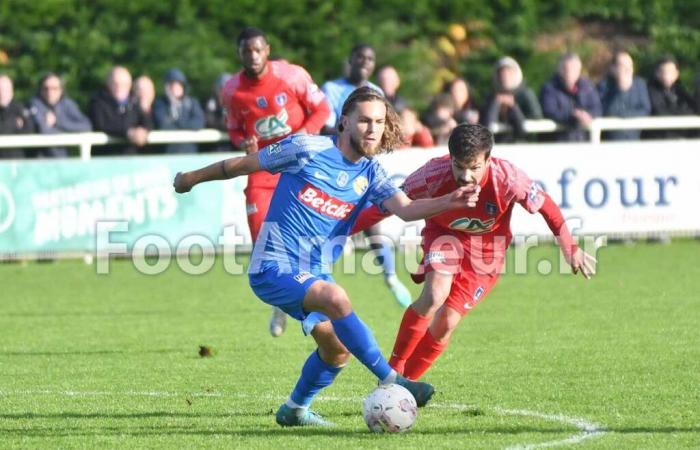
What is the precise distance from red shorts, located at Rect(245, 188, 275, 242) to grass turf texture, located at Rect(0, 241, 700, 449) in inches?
33.1

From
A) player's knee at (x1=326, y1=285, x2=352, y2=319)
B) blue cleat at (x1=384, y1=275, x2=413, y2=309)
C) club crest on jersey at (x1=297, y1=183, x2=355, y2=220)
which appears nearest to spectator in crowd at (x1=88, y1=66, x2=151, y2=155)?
blue cleat at (x1=384, y1=275, x2=413, y2=309)

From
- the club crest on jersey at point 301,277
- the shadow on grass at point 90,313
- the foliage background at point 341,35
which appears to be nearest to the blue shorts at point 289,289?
the club crest on jersey at point 301,277

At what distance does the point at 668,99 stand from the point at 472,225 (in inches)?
406

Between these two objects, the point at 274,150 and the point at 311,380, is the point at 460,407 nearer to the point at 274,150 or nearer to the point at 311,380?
the point at 311,380

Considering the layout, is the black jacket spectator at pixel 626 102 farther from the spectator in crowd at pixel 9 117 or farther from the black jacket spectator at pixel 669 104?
the spectator in crowd at pixel 9 117

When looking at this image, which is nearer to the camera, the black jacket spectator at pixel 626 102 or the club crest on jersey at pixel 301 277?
the club crest on jersey at pixel 301 277

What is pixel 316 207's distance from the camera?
6.97m

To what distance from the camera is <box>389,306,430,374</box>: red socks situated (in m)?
7.70

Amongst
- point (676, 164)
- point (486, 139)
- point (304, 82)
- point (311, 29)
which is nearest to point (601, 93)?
point (676, 164)

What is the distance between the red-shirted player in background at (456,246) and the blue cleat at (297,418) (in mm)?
985

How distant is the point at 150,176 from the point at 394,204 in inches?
339

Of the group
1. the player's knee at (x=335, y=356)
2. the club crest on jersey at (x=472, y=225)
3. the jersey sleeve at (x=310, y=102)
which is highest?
the jersey sleeve at (x=310, y=102)

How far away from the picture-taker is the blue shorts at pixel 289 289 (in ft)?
22.2

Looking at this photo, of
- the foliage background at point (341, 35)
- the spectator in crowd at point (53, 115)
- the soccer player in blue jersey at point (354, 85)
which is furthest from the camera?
the foliage background at point (341, 35)
